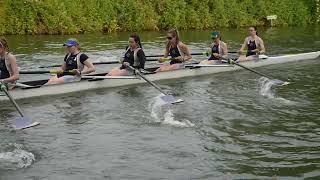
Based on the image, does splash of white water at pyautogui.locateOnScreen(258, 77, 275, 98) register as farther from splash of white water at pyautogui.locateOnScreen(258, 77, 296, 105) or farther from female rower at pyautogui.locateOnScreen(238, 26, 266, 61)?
female rower at pyautogui.locateOnScreen(238, 26, 266, 61)

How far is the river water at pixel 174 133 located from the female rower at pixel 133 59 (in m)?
0.53

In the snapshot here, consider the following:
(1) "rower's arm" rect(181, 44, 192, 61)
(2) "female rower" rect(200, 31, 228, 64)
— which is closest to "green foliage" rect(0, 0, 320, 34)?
(2) "female rower" rect(200, 31, 228, 64)

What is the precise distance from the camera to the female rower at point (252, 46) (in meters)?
17.0

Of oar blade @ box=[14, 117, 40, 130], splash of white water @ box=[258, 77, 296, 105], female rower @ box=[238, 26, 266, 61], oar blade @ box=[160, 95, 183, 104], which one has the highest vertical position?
female rower @ box=[238, 26, 266, 61]

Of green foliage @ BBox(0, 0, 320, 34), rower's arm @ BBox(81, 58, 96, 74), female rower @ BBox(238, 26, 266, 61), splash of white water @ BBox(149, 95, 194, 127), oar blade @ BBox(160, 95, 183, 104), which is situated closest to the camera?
splash of white water @ BBox(149, 95, 194, 127)

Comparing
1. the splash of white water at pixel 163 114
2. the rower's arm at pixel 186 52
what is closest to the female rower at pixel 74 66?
the splash of white water at pixel 163 114

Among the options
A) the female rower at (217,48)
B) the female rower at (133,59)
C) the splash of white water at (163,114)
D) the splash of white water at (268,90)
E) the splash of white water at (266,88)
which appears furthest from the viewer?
the female rower at (217,48)

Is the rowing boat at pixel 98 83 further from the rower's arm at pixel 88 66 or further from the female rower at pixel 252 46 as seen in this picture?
the rower's arm at pixel 88 66

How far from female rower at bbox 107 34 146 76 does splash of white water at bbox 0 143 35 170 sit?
567cm

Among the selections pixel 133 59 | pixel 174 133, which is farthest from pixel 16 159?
pixel 133 59

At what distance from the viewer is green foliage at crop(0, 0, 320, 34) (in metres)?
28.0

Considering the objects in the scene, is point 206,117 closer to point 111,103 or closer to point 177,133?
point 177,133

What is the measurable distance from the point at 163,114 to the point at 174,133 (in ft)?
4.83

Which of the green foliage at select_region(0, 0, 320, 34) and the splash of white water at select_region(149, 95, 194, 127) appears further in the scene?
the green foliage at select_region(0, 0, 320, 34)
